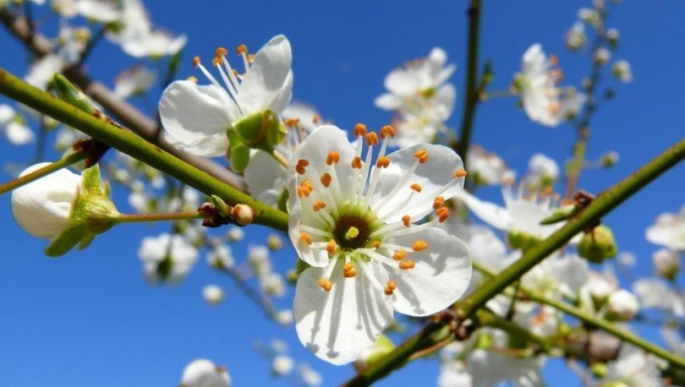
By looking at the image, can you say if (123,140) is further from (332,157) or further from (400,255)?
(400,255)

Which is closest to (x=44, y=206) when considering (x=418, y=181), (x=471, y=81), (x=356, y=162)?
(x=356, y=162)

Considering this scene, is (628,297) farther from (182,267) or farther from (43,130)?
(182,267)

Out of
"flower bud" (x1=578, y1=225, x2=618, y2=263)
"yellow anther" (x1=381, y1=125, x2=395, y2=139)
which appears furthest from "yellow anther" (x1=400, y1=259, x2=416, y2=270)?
"flower bud" (x1=578, y1=225, x2=618, y2=263)

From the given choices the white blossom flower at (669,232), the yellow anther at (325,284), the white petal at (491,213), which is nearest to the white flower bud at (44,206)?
the yellow anther at (325,284)

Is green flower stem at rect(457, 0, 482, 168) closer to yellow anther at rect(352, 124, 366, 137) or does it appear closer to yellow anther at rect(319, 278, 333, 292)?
yellow anther at rect(352, 124, 366, 137)

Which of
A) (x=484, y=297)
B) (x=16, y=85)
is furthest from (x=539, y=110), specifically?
(x=16, y=85)
